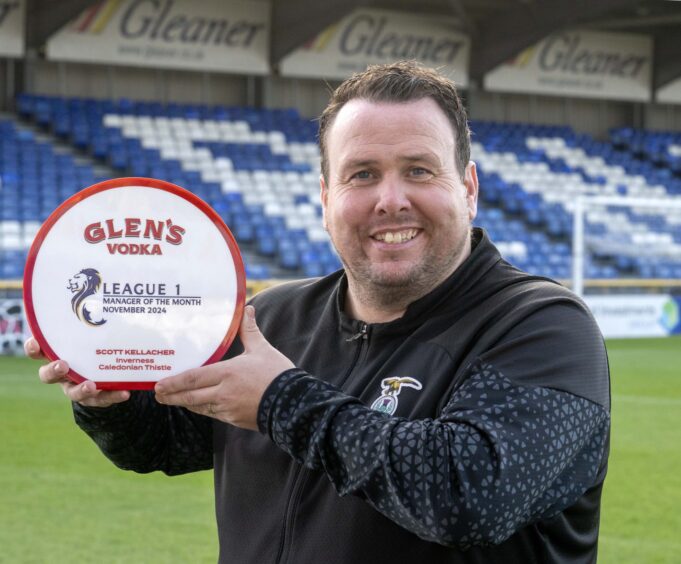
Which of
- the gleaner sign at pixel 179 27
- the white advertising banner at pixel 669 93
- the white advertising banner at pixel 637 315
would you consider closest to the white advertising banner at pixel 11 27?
the gleaner sign at pixel 179 27

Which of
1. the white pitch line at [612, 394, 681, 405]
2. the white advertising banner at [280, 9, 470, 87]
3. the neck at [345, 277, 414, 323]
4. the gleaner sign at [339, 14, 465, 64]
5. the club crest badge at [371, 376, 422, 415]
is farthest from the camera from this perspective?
the gleaner sign at [339, 14, 465, 64]

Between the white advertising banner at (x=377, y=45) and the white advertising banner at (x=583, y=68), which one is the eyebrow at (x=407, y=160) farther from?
the white advertising banner at (x=583, y=68)

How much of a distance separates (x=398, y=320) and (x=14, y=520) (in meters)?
3.83

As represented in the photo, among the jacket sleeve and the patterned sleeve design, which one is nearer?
the patterned sleeve design

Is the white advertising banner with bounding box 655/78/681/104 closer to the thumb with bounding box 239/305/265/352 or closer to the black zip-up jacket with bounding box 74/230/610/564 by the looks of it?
the black zip-up jacket with bounding box 74/230/610/564

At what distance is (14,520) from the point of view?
521 cm

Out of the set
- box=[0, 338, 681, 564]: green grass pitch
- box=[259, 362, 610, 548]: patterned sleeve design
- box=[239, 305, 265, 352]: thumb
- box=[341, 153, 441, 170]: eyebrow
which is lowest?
box=[0, 338, 681, 564]: green grass pitch

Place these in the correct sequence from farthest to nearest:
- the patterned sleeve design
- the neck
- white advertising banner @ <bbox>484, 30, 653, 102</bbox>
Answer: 1. white advertising banner @ <bbox>484, 30, 653, 102</bbox>
2. the neck
3. the patterned sleeve design

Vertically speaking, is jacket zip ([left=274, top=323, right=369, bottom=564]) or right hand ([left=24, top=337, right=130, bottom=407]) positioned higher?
right hand ([left=24, top=337, right=130, bottom=407])

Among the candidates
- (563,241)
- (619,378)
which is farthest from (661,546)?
(563,241)

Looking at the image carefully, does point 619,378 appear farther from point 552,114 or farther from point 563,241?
point 552,114

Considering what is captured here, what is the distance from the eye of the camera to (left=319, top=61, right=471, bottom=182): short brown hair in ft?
6.23

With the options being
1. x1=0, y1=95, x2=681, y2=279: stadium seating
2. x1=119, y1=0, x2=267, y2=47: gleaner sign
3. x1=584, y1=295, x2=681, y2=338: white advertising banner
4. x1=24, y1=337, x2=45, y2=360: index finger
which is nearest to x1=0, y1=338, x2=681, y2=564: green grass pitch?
x1=24, y1=337, x2=45, y2=360: index finger

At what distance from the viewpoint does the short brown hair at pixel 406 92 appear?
1.90 m
